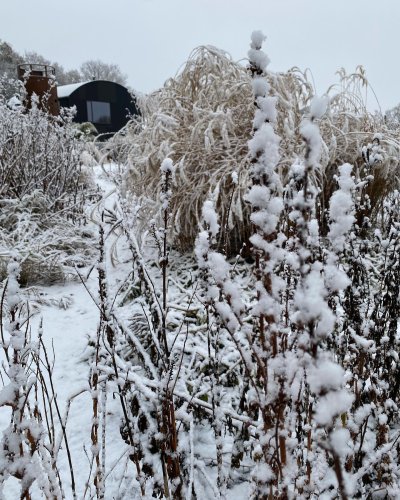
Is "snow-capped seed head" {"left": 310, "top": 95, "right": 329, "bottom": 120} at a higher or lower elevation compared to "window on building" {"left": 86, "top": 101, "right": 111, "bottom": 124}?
lower

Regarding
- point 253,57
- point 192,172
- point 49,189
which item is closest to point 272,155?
point 253,57

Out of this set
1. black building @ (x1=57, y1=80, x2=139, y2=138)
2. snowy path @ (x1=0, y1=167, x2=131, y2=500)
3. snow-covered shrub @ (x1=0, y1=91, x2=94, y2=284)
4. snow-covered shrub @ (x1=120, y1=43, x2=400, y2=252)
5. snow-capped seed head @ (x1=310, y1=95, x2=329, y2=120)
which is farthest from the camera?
black building @ (x1=57, y1=80, x2=139, y2=138)

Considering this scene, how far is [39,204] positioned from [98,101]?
2516 centimetres

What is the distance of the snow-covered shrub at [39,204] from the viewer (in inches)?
139

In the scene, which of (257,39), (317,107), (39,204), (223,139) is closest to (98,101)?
(39,204)

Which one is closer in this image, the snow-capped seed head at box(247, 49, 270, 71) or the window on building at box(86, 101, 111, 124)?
the snow-capped seed head at box(247, 49, 270, 71)

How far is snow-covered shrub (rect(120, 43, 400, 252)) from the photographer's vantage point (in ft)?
9.91

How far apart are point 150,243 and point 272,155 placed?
3.34m

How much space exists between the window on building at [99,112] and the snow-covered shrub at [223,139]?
83.6 feet

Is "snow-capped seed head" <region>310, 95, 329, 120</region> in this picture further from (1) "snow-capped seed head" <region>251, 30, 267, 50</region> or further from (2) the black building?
(2) the black building

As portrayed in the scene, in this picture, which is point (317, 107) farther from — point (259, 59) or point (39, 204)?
point (39, 204)

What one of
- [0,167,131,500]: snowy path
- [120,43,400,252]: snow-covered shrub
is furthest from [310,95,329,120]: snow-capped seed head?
[120,43,400,252]: snow-covered shrub

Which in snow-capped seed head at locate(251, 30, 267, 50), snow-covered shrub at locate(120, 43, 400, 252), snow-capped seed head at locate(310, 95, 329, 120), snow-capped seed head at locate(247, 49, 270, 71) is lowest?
snow-capped seed head at locate(310, 95, 329, 120)

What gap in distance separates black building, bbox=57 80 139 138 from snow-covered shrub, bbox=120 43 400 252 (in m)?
22.8
